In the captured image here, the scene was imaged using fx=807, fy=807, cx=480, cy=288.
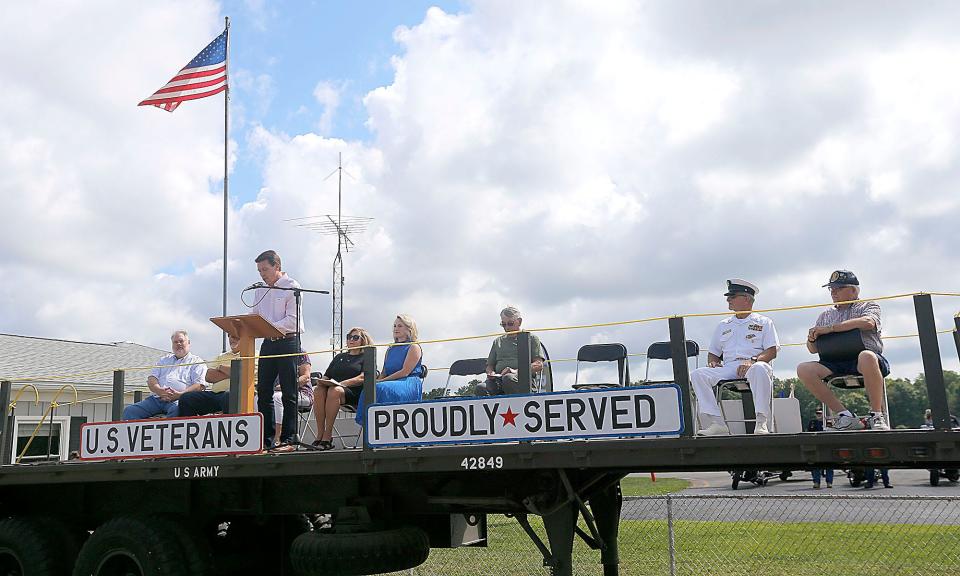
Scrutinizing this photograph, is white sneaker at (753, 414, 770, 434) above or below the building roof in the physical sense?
below

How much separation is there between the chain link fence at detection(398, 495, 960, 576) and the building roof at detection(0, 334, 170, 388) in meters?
11.4

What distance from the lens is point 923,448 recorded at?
4309 millimetres

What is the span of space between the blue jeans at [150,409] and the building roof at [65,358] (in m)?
11.2

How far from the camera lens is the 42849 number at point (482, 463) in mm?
5246

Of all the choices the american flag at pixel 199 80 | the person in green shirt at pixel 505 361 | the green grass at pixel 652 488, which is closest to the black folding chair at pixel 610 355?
the person in green shirt at pixel 505 361

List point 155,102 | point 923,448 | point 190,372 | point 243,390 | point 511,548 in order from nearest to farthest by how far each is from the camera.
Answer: point 923,448, point 243,390, point 190,372, point 511,548, point 155,102

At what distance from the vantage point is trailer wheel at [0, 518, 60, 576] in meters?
6.82

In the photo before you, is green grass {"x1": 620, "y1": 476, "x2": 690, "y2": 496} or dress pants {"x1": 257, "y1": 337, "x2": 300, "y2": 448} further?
green grass {"x1": 620, "y1": 476, "x2": 690, "y2": 496}

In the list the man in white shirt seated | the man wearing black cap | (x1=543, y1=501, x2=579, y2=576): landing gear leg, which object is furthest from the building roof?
the man wearing black cap

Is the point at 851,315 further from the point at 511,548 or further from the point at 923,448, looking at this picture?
the point at 511,548

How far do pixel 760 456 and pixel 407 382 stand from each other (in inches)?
110

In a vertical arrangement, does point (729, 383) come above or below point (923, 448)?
above

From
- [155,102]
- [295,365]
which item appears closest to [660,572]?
[295,365]

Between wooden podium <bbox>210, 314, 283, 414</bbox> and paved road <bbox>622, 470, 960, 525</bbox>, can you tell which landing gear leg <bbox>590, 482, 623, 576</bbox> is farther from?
paved road <bbox>622, 470, 960, 525</bbox>
